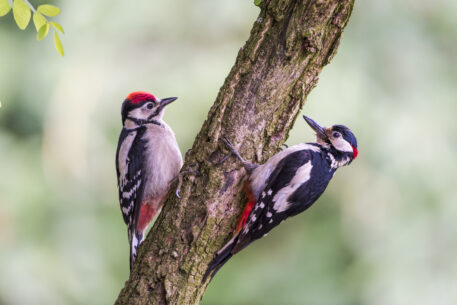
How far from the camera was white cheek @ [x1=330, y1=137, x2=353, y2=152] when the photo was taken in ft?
10.7

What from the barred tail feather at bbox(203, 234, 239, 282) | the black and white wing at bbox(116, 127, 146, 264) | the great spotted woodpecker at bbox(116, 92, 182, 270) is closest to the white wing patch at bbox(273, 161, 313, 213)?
the barred tail feather at bbox(203, 234, 239, 282)

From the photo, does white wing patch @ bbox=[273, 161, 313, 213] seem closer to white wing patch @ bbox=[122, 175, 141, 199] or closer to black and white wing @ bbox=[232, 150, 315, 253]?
black and white wing @ bbox=[232, 150, 315, 253]

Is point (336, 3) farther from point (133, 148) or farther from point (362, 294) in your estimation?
point (362, 294)

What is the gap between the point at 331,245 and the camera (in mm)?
5578

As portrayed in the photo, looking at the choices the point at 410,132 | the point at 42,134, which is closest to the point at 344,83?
the point at 410,132

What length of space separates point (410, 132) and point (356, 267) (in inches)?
51.1

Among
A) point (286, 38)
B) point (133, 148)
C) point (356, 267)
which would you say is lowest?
point (356, 267)

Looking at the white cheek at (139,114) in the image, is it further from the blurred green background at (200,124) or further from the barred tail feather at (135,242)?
the blurred green background at (200,124)

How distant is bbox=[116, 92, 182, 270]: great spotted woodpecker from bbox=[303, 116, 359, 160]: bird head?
2.70 ft

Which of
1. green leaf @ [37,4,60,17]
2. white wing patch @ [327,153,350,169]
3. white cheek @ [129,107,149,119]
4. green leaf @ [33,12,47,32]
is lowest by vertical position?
white wing patch @ [327,153,350,169]

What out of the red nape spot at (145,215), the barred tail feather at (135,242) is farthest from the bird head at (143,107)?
the barred tail feather at (135,242)

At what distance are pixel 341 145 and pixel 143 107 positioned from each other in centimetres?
115

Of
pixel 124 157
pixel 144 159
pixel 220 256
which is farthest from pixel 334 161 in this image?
pixel 124 157

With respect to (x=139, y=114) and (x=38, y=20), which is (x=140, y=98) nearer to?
(x=139, y=114)
